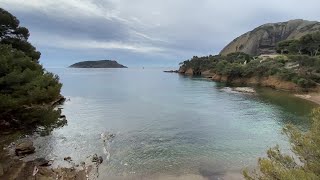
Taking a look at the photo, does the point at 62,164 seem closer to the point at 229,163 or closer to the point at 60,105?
the point at 229,163

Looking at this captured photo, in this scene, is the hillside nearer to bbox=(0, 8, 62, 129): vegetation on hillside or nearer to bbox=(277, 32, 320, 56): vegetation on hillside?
bbox=(277, 32, 320, 56): vegetation on hillside

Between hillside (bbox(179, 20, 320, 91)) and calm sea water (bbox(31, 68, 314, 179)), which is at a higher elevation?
hillside (bbox(179, 20, 320, 91))

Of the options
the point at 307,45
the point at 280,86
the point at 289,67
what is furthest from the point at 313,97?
the point at 307,45

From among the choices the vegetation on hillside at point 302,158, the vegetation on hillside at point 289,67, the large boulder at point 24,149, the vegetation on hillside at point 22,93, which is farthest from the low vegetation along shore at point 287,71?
the vegetation on hillside at point 302,158

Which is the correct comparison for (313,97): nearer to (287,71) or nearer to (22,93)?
(287,71)

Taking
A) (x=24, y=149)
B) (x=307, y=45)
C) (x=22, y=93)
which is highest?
(x=307, y=45)

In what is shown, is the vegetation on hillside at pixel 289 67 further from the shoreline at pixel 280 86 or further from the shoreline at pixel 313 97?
the shoreline at pixel 313 97

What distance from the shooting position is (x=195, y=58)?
6850 inches

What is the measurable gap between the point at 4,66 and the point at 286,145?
24353mm

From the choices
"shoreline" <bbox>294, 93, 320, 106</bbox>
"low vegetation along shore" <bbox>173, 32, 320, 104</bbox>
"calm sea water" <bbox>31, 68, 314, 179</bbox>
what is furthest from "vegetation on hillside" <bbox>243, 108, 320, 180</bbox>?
"low vegetation along shore" <bbox>173, 32, 320, 104</bbox>

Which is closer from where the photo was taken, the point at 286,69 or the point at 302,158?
the point at 302,158

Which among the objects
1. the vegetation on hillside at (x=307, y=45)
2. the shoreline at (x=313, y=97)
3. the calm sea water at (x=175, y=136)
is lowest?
the shoreline at (x=313, y=97)

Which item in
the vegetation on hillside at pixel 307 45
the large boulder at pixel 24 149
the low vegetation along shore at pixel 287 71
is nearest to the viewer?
the large boulder at pixel 24 149

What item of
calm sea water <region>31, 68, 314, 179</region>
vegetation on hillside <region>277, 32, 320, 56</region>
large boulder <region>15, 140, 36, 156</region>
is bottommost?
calm sea water <region>31, 68, 314, 179</region>
